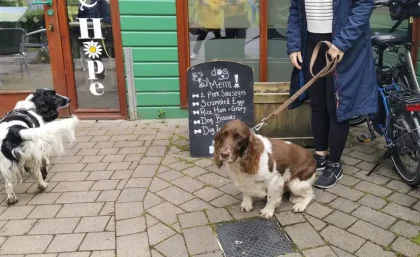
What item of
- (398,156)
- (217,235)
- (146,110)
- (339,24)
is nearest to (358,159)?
(398,156)

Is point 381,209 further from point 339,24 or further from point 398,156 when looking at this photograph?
point 339,24

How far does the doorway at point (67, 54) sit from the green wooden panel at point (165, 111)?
10.4 inches

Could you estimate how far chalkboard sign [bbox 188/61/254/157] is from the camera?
4.53 meters

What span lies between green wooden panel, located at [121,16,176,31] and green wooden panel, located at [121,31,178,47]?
71 millimetres

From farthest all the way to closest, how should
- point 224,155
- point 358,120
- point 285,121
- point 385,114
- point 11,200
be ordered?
1. point 358,120
2. point 285,121
3. point 385,114
4. point 11,200
5. point 224,155

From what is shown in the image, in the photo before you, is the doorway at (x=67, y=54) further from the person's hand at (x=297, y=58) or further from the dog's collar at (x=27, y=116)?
the person's hand at (x=297, y=58)

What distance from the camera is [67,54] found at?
5.82m

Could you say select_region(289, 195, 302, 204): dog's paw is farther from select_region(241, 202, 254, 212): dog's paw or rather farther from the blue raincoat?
the blue raincoat

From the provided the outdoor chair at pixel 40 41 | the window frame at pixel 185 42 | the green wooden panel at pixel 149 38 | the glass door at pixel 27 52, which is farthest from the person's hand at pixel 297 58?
the outdoor chair at pixel 40 41

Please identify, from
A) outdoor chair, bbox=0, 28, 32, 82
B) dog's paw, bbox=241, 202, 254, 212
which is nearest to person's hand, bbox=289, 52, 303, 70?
dog's paw, bbox=241, 202, 254, 212

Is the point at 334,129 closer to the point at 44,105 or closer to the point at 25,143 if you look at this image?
the point at 25,143

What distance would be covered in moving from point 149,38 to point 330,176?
3338 mm

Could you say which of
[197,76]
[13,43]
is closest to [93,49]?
[13,43]

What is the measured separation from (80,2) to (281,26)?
118 inches
